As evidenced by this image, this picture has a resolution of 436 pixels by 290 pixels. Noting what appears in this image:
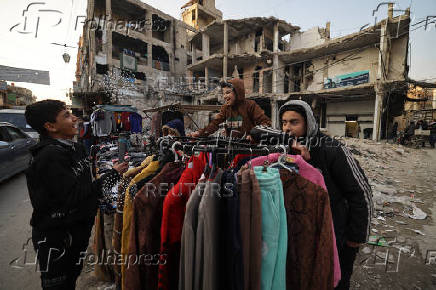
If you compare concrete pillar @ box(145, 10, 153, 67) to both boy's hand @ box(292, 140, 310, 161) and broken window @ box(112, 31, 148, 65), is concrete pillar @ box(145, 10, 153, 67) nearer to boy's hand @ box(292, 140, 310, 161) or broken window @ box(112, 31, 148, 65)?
broken window @ box(112, 31, 148, 65)

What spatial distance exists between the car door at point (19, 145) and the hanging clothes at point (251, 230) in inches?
299

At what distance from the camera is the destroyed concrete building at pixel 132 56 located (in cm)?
1802

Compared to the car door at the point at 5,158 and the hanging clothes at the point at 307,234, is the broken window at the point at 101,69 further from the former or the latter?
the hanging clothes at the point at 307,234

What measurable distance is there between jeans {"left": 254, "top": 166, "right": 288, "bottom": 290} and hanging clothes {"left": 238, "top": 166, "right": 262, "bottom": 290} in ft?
0.24

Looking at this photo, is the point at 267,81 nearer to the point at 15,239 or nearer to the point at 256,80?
the point at 256,80

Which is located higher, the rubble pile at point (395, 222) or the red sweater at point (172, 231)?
the red sweater at point (172, 231)

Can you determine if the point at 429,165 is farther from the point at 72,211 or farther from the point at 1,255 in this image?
the point at 1,255

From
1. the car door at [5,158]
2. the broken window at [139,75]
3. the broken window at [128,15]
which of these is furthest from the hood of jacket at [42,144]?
the broken window at [128,15]

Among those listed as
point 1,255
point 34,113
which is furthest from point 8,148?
point 34,113

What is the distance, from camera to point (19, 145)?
6156 mm

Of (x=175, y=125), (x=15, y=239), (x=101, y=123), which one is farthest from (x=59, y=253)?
(x=101, y=123)

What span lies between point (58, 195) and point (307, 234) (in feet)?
5.75

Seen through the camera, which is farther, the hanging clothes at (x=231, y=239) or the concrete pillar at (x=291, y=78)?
the concrete pillar at (x=291, y=78)

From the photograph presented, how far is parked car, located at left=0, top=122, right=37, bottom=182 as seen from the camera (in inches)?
208
